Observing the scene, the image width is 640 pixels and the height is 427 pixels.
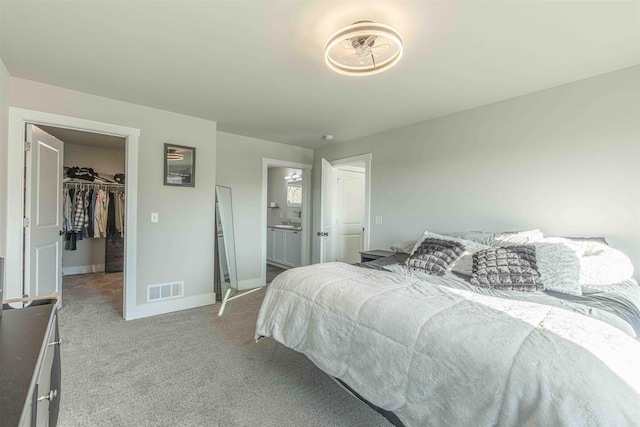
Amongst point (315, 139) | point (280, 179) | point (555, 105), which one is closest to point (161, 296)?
point (315, 139)

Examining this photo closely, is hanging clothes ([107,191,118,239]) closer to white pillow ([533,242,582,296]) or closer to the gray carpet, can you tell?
the gray carpet

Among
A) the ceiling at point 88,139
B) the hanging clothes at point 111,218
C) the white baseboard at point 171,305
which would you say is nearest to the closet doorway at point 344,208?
the white baseboard at point 171,305

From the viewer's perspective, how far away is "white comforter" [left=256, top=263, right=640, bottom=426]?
889 mm

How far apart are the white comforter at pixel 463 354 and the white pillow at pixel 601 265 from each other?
793 millimetres

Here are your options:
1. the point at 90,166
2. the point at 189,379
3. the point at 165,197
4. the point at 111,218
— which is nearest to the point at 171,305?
the point at 165,197

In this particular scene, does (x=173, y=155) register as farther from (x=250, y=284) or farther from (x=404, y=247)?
(x=404, y=247)

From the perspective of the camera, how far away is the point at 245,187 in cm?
439

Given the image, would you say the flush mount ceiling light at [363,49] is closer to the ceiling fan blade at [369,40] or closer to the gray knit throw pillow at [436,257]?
the ceiling fan blade at [369,40]

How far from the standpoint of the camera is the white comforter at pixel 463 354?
89 centimetres

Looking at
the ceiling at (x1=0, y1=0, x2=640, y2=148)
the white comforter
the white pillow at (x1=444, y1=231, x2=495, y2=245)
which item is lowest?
the white comforter

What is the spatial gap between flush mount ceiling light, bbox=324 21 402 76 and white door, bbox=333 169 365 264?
9.06 ft

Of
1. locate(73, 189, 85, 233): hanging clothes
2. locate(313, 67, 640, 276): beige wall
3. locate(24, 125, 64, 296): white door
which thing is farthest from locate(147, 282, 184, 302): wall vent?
locate(73, 189, 85, 233): hanging clothes

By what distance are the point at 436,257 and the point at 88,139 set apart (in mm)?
5664

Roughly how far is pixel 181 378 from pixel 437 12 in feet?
9.36
